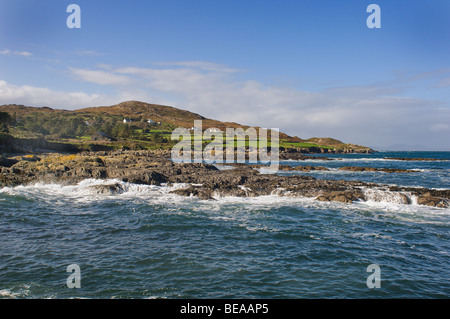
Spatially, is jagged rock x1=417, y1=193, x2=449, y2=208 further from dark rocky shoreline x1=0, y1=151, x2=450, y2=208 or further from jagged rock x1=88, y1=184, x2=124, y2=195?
jagged rock x1=88, y1=184, x2=124, y2=195

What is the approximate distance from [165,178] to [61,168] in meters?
14.7

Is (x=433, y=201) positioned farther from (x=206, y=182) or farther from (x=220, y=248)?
(x=206, y=182)

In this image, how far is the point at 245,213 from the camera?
25844 millimetres

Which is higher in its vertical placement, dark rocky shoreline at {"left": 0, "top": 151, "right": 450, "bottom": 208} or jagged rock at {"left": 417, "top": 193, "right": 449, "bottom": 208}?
dark rocky shoreline at {"left": 0, "top": 151, "right": 450, "bottom": 208}

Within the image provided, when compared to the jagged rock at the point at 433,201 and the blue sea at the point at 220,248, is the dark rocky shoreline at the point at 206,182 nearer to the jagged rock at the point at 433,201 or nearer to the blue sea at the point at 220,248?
the jagged rock at the point at 433,201

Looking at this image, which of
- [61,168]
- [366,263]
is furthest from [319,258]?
[61,168]

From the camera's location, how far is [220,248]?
57.4 feet

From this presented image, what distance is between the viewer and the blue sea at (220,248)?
42.1 ft

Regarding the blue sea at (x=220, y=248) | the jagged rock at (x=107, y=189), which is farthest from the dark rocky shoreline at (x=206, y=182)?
the blue sea at (x=220, y=248)

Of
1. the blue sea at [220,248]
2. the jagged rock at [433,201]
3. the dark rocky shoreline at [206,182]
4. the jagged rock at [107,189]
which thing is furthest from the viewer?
the jagged rock at [107,189]

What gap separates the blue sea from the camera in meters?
12.8

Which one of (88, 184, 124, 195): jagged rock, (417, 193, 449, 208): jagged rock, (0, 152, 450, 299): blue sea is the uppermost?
(88, 184, 124, 195): jagged rock

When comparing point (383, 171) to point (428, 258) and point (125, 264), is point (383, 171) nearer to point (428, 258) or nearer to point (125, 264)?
point (428, 258)

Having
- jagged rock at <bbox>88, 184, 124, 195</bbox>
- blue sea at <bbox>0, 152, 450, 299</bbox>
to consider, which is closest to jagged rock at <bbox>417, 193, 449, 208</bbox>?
blue sea at <bbox>0, 152, 450, 299</bbox>
